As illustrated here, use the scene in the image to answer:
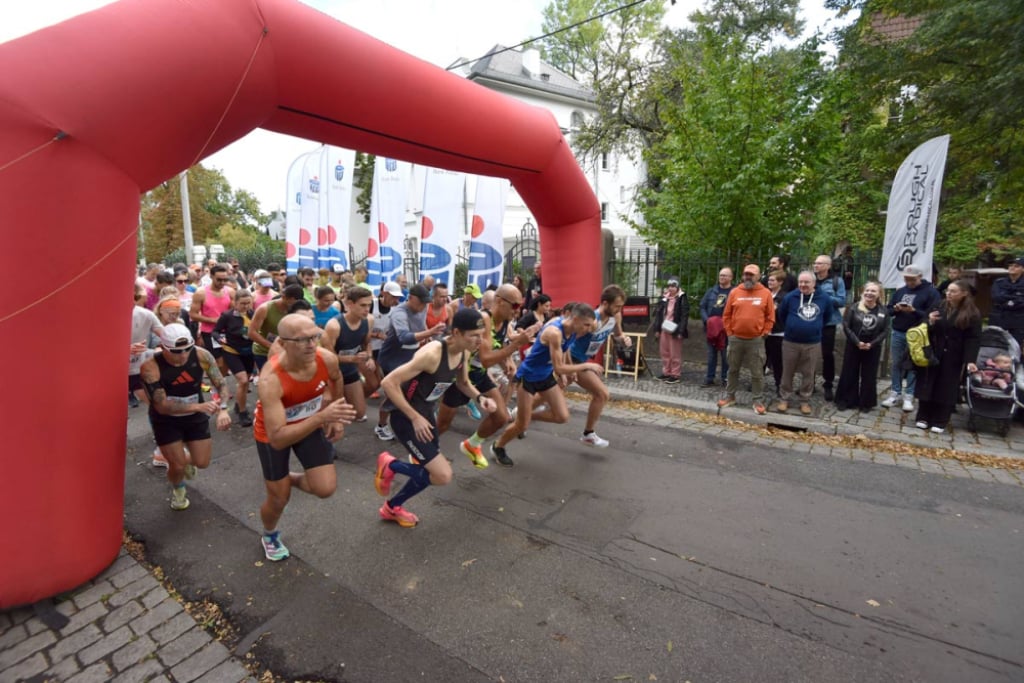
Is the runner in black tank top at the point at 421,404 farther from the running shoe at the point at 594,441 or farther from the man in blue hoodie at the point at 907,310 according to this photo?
the man in blue hoodie at the point at 907,310

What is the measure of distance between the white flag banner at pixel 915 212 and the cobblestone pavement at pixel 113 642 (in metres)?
8.92

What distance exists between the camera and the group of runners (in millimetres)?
3430

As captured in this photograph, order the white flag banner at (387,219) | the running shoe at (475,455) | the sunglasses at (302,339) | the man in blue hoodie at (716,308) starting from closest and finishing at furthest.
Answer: the sunglasses at (302,339) < the running shoe at (475,455) < the man in blue hoodie at (716,308) < the white flag banner at (387,219)

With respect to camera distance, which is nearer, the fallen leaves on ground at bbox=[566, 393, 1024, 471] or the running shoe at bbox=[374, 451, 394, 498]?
the running shoe at bbox=[374, 451, 394, 498]

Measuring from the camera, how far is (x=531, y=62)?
29.3 m

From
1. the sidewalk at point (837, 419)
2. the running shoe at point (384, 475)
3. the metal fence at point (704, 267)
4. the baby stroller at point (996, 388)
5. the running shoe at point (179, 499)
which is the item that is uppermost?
the metal fence at point (704, 267)

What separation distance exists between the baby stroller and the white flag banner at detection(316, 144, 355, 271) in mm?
12121


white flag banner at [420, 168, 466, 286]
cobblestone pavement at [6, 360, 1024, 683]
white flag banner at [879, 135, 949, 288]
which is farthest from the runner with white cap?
white flag banner at [879, 135, 949, 288]

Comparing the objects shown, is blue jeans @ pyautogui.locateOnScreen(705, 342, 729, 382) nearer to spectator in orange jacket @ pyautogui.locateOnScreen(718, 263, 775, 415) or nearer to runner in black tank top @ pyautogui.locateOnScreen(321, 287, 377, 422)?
spectator in orange jacket @ pyautogui.locateOnScreen(718, 263, 775, 415)

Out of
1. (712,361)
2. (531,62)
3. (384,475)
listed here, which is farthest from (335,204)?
(531,62)

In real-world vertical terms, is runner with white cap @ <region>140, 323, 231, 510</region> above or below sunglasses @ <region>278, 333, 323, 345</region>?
below

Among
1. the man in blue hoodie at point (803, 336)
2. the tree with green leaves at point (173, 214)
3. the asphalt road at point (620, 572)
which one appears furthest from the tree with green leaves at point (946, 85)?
the tree with green leaves at point (173, 214)

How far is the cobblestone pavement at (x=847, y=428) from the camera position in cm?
543

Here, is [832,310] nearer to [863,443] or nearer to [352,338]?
[863,443]
